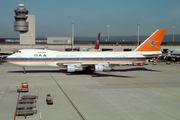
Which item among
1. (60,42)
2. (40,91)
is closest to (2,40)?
(60,42)

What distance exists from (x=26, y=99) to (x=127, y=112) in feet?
25.5

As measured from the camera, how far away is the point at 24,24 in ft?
328

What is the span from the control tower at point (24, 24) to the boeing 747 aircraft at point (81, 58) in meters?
68.0

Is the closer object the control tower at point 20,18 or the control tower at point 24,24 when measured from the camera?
the control tower at point 20,18

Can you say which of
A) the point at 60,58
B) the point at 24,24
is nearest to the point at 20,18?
the point at 24,24

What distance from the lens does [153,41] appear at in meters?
39.2

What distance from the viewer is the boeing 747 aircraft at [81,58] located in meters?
33.8

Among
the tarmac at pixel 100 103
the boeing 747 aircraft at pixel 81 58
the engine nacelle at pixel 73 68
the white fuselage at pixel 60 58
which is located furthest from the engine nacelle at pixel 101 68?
the tarmac at pixel 100 103

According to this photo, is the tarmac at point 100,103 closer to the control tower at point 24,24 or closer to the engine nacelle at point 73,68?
the engine nacelle at point 73,68

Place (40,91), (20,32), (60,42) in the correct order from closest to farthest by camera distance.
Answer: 1. (40,91)
2. (20,32)
3. (60,42)

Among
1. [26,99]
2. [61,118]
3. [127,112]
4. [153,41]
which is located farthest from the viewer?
[153,41]

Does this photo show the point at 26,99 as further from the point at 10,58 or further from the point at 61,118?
the point at 10,58

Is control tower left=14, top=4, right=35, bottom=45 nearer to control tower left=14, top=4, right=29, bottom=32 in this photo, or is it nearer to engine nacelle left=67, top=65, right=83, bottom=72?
control tower left=14, top=4, right=29, bottom=32

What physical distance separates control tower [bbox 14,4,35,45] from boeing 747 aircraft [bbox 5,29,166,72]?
68.0 metres
